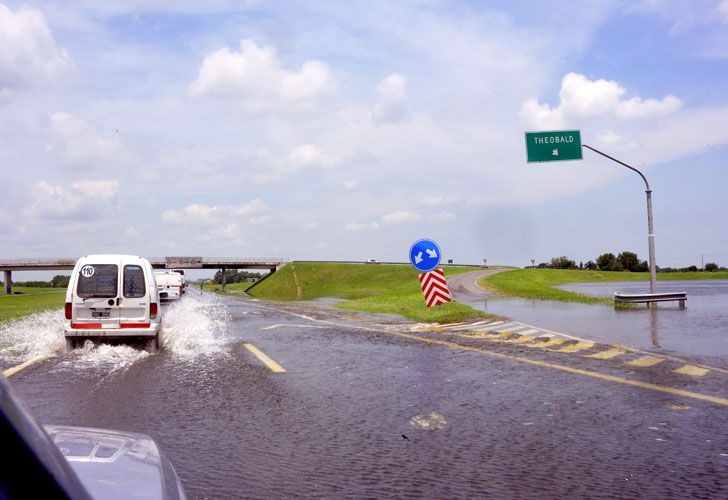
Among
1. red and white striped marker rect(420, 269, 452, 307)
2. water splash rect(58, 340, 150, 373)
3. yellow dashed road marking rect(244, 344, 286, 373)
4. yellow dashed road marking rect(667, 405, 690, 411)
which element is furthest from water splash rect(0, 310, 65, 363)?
red and white striped marker rect(420, 269, 452, 307)

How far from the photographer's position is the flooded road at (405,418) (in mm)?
4484

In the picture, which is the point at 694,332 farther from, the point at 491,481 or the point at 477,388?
the point at 491,481

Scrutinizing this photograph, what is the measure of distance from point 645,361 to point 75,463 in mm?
9482

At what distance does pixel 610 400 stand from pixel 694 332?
8511mm

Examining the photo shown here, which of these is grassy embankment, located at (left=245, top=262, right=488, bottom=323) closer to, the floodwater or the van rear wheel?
the floodwater

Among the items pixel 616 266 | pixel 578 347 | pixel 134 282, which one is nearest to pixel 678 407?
pixel 578 347

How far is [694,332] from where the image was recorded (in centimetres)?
1421

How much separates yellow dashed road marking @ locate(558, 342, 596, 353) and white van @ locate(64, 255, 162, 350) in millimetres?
7573

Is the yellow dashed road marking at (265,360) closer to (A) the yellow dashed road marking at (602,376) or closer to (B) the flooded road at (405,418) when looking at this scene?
(B) the flooded road at (405,418)

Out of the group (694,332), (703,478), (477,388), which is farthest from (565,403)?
(694,332)

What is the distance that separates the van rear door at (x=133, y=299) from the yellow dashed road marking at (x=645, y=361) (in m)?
8.57

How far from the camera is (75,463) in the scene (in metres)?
1.94

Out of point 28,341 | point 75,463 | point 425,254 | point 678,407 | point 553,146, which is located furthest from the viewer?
point 553,146

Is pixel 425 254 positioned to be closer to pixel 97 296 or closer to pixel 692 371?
pixel 97 296
